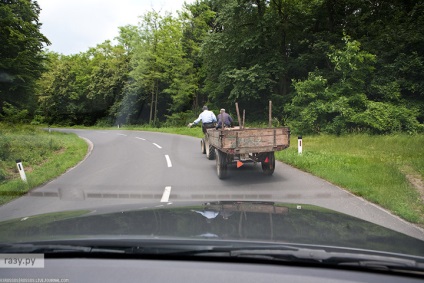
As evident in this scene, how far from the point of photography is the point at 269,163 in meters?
9.49

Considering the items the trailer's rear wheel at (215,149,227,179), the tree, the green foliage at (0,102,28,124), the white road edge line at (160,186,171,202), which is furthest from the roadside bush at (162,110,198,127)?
the white road edge line at (160,186,171,202)

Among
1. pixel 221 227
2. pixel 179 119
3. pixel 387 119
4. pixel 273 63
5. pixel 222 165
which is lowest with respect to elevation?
pixel 222 165

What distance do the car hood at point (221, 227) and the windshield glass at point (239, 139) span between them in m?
0.02

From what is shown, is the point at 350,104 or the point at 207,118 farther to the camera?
the point at 350,104

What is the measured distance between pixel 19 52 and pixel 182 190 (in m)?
20.5

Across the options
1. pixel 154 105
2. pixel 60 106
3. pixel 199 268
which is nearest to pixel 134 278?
pixel 199 268

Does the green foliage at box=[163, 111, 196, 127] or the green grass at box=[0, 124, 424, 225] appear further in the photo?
the green foliage at box=[163, 111, 196, 127]

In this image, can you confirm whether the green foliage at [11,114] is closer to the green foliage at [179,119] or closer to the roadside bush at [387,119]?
the green foliage at [179,119]

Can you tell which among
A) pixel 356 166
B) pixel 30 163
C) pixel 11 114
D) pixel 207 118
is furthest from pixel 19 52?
pixel 356 166

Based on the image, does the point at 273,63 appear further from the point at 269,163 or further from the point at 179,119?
the point at 269,163

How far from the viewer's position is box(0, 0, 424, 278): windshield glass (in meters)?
2.96

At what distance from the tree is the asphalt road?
15043 millimetres

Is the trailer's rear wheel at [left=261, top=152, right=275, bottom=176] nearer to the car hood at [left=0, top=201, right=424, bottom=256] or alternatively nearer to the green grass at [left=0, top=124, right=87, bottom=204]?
the car hood at [left=0, top=201, right=424, bottom=256]

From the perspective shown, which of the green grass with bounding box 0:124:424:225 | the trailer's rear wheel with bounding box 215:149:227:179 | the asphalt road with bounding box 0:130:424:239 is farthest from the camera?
the trailer's rear wheel with bounding box 215:149:227:179
